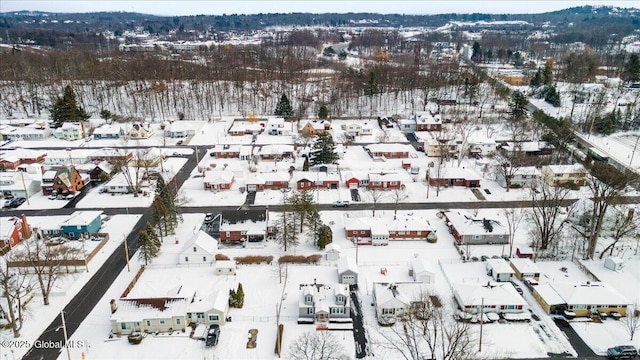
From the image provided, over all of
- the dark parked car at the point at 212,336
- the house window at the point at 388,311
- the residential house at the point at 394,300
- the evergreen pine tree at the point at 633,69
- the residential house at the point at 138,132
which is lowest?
the dark parked car at the point at 212,336

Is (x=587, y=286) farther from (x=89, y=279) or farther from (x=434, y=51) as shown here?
(x=434, y=51)

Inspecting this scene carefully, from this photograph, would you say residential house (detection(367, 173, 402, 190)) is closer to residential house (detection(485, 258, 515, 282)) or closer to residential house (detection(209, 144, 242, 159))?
residential house (detection(485, 258, 515, 282))

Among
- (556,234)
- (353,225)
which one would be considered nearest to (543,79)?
(556,234)

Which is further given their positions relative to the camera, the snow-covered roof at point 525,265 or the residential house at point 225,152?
the residential house at point 225,152

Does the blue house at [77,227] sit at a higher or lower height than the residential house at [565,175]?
lower

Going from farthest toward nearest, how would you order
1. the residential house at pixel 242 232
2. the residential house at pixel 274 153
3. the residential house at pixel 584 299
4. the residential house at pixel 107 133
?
the residential house at pixel 107 133 → the residential house at pixel 274 153 → the residential house at pixel 242 232 → the residential house at pixel 584 299

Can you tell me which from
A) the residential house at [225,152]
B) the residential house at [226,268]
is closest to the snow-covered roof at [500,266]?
the residential house at [226,268]

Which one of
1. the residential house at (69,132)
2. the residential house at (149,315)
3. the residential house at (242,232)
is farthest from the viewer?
the residential house at (69,132)

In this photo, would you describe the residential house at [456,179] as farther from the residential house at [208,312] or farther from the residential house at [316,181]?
the residential house at [208,312]
